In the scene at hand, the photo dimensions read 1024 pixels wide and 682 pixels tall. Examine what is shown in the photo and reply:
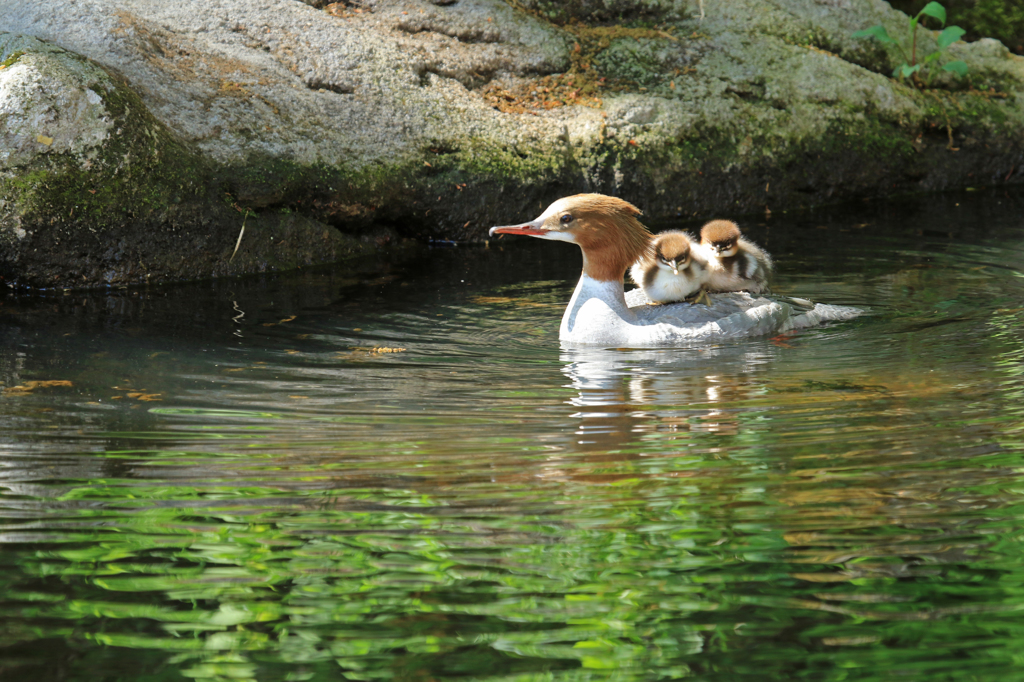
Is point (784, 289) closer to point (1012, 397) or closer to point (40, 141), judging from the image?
point (1012, 397)

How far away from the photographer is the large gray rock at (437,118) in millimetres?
8125

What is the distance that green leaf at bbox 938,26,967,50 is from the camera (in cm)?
1171

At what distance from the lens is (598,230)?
6113mm

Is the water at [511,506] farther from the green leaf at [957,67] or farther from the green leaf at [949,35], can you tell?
the green leaf at [957,67]

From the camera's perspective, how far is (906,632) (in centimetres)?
262

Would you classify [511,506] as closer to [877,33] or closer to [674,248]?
Answer: [674,248]

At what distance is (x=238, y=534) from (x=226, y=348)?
2935mm

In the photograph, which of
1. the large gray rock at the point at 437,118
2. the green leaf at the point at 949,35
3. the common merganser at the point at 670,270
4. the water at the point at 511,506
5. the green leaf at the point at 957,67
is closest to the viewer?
the water at the point at 511,506

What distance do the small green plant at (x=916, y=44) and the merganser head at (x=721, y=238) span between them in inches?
249

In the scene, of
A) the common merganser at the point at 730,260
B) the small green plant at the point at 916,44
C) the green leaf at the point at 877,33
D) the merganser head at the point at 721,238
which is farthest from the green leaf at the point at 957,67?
the merganser head at the point at 721,238

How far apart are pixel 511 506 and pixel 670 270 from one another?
3.26 meters

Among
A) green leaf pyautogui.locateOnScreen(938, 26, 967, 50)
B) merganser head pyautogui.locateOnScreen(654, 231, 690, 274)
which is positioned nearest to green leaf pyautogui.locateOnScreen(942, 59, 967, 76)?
green leaf pyautogui.locateOnScreen(938, 26, 967, 50)

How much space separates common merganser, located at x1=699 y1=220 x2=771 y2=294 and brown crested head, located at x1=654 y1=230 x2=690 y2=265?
384 millimetres

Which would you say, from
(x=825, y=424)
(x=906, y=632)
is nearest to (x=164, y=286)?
(x=825, y=424)
